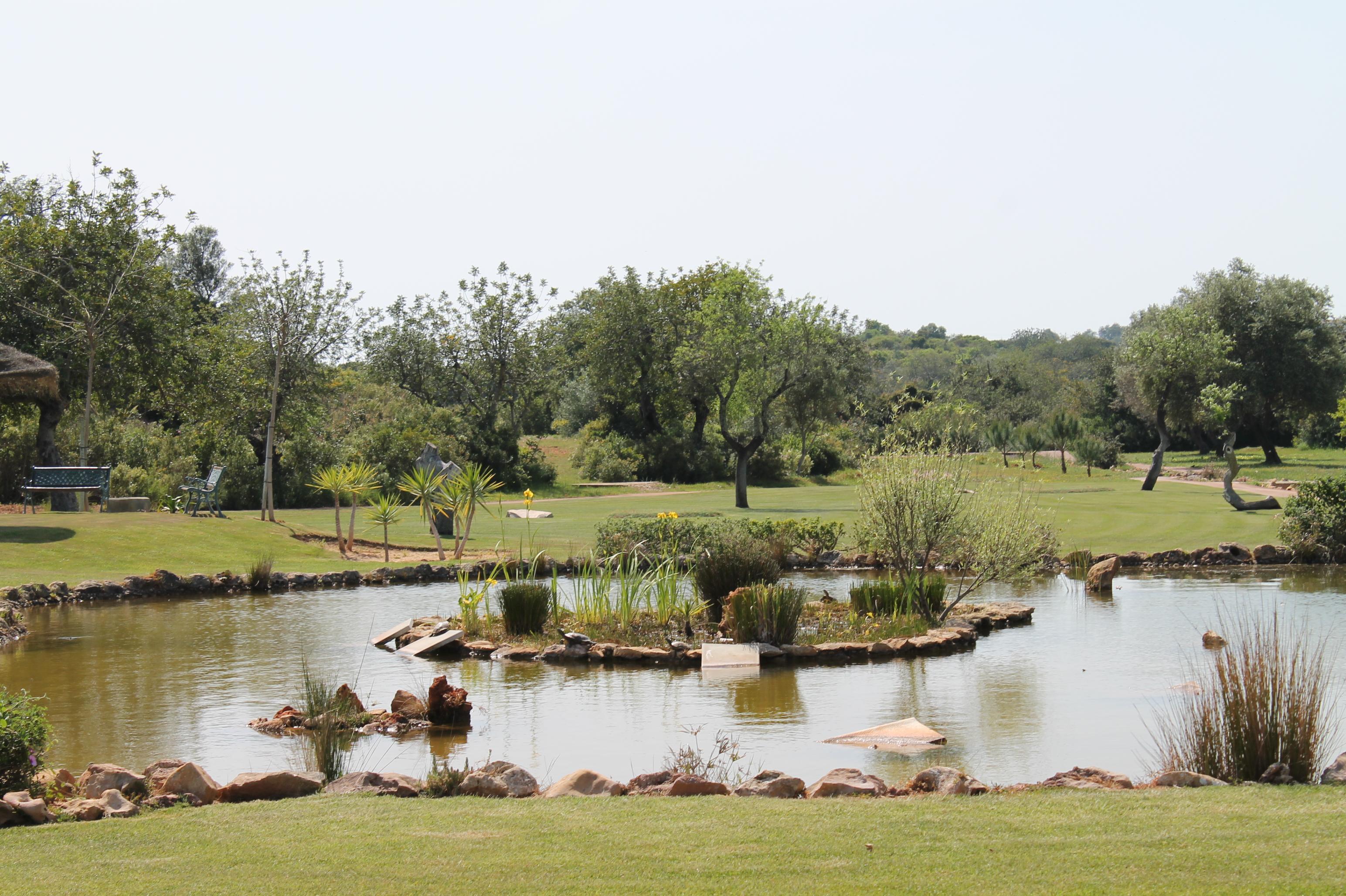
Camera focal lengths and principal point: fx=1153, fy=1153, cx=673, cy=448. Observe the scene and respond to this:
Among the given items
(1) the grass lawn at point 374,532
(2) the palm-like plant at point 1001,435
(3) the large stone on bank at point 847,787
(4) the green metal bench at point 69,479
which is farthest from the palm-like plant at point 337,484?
(2) the palm-like plant at point 1001,435

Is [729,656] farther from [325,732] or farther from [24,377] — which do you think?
[24,377]

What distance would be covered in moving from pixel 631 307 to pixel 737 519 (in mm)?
30211

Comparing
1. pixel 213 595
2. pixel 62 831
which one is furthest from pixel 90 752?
pixel 213 595

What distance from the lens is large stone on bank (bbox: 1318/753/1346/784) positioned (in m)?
6.46

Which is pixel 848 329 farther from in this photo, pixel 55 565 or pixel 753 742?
pixel 753 742

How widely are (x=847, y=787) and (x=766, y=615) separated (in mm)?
6602

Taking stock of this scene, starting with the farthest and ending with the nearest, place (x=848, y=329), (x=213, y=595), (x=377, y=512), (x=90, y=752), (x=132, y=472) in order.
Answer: (x=848, y=329) < (x=132, y=472) < (x=377, y=512) < (x=213, y=595) < (x=90, y=752)

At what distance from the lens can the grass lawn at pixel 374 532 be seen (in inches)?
761

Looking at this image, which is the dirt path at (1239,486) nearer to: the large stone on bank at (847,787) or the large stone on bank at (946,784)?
the large stone on bank at (946,784)

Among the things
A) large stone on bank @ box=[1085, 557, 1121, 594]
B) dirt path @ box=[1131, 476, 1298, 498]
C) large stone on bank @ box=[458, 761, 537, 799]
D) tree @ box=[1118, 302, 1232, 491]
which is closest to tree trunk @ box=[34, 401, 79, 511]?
large stone on bank @ box=[1085, 557, 1121, 594]

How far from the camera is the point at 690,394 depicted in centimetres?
3825

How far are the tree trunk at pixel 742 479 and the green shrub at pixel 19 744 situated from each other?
26.9 metres

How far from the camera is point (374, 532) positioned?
2588cm

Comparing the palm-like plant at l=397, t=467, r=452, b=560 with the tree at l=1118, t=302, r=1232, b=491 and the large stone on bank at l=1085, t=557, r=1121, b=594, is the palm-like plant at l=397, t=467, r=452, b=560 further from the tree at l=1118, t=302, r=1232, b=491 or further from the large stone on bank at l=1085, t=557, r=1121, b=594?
the tree at l=1118, t=302, r=1232, b=491
